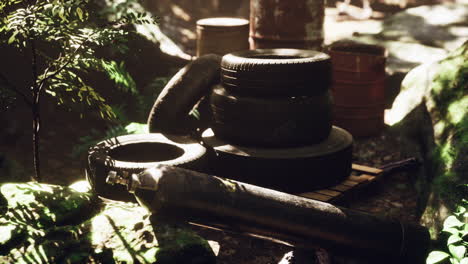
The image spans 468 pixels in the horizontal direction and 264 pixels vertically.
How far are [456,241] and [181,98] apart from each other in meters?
3.25

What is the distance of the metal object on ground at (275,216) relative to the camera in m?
3.87

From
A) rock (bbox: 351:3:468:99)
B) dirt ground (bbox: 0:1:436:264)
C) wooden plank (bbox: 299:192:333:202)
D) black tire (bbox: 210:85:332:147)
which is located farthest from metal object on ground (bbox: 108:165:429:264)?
rock (bbox: 351:3:468:99)

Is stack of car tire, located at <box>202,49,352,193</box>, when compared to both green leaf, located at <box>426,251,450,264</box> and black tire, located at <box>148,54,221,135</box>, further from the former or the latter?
green leaf, located at <box>426,251,450,264</box>

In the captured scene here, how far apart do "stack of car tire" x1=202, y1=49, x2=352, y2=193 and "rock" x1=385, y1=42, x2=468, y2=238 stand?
870 mm

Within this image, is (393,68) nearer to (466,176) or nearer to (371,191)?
(371,191)

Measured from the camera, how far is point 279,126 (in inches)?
197

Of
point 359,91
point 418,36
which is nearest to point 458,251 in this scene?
point 359,91

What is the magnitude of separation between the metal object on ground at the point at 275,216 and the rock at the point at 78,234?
0.21 meters

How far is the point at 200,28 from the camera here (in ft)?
24.5

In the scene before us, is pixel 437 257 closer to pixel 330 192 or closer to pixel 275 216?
pixel 275 216

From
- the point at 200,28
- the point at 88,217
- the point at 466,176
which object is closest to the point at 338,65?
the point at 200,28

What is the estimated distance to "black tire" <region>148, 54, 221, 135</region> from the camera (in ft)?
18.9

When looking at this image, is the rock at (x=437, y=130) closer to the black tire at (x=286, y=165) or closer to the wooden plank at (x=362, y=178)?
the wooden plank at (x=362, y=178)

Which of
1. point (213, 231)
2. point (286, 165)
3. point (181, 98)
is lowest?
point (213, 231)
